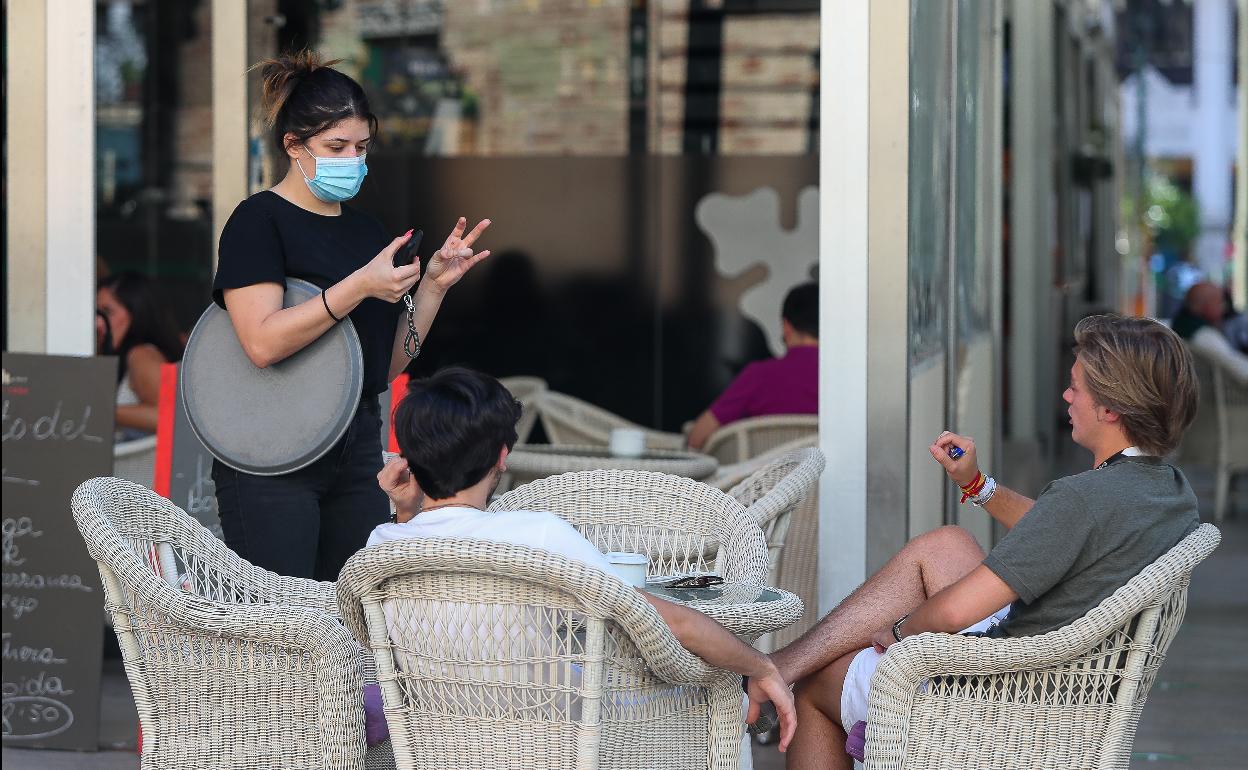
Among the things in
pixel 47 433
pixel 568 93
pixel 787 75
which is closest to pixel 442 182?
pixel 568 93

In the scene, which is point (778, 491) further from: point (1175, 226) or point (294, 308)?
point (1175, 226)

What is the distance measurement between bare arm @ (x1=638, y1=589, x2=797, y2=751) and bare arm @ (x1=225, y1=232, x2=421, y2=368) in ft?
2.42

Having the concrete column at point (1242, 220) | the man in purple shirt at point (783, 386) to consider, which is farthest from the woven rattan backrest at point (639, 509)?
the concrete column at point (1242, 220)

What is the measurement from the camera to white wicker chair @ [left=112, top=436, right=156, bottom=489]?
4.34 meters

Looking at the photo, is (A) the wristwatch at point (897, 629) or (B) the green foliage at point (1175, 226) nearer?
(A) the wristwatch at point (897, 629)

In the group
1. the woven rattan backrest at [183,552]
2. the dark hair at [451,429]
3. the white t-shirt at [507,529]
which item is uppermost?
the dark hair at [451,429]

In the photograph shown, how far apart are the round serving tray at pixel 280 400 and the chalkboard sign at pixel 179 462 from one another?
3.31 ft

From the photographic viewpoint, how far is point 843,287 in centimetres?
360

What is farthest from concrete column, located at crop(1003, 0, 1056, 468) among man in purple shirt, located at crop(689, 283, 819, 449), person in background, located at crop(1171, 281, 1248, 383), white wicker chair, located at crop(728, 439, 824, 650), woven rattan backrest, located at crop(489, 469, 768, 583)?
woven rattan backrest, located at crop(489, 469, 768, 583)

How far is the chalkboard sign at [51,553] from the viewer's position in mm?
3695

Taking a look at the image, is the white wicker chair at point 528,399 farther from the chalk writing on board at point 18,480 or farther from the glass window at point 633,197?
the chalk writing on board at point 18,480

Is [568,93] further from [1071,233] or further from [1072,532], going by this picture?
[1071,233]

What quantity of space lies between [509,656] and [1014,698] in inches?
31.3

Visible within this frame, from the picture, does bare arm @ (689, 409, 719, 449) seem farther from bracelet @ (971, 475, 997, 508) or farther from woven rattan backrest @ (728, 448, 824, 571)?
bracelet @ (971, 475, 997, 508)
